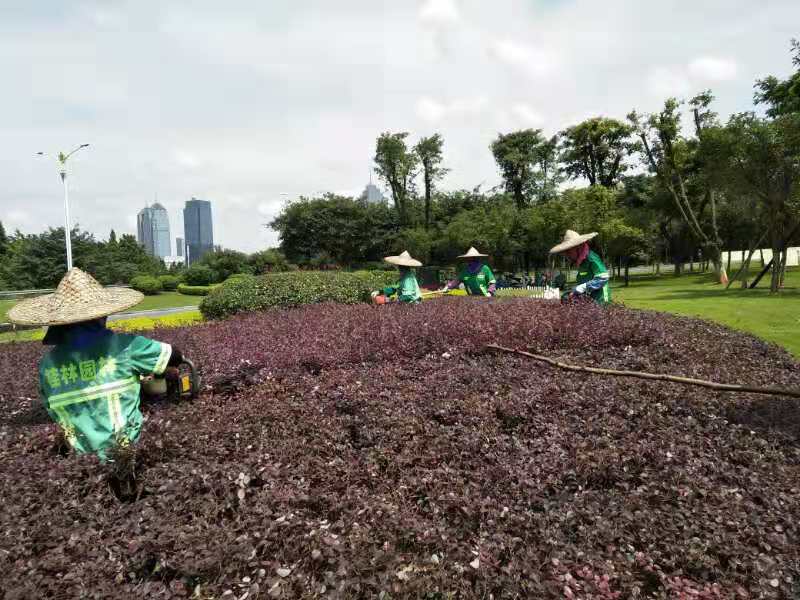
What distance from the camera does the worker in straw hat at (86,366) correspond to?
116 inches

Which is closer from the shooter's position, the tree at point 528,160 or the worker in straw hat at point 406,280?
the worker in straw hat at point 406,280

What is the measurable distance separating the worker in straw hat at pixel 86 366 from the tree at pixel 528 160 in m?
36.8

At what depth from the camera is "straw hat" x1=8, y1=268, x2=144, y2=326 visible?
2885 mm

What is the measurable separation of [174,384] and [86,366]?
718mm

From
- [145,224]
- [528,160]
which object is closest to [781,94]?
[528,160]

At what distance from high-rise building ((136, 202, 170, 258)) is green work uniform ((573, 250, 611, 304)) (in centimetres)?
15759

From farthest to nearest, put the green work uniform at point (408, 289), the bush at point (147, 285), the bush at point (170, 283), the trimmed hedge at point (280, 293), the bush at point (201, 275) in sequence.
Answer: the bush at point (170, 283)
the bush at point (201, 275)
the bush at point (147, 285)
the trimmed hedge at point (280, 293)
the green work uniform at point (408, 289)

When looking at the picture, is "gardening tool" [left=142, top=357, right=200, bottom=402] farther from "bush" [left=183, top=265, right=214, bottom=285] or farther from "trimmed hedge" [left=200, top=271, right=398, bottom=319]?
"bush" [left=183, top=265, right=214, bottom=285]

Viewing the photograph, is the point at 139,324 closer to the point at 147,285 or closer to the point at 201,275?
the point at 147,285

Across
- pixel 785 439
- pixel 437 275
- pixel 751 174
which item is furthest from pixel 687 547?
pixel 437 275

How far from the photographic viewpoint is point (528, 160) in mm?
37875

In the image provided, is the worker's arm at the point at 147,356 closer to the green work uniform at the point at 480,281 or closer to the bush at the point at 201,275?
the green work uniform at the point at 480,281

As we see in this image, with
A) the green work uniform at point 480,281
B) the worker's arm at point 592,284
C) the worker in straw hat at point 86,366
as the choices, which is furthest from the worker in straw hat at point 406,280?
the worker in straw hat at point 86,366

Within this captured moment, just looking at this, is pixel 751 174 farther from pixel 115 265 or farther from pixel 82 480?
pixel 115 265
